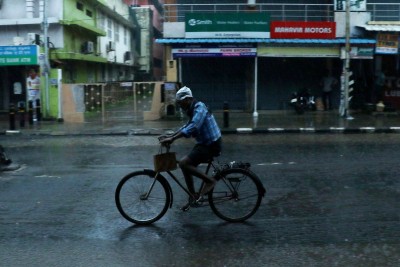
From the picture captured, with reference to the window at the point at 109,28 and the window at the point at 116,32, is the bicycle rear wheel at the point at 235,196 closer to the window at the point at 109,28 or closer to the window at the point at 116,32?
the window at the point at 109,28

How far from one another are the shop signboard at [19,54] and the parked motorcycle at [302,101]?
10722 mm

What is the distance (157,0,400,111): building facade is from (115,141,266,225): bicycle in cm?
1462

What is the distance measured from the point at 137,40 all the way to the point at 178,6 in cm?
2255

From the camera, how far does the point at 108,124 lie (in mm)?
19125

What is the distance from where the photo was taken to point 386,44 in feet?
69.5

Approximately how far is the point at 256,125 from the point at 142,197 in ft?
38.3

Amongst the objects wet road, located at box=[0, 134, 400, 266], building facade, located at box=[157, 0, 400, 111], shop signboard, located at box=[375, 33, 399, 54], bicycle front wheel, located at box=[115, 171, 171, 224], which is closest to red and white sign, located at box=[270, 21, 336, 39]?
building facade, located at box=[157, 0, 400, 111]

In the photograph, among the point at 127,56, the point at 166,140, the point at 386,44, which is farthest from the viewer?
the point at 127,56

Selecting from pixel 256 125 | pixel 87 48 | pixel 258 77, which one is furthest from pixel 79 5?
pixel 256 125

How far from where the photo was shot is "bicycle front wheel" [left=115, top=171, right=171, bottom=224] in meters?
6.43

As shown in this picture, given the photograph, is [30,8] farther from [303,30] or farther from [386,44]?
[386,44]

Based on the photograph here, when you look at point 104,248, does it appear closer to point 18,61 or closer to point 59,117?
point 59,117

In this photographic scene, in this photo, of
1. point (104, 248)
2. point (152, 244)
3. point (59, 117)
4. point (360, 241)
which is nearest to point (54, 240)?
point (104, 248)

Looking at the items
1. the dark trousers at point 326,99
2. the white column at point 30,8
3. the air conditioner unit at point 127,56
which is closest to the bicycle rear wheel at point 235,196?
the dark trousers at point 326,99
